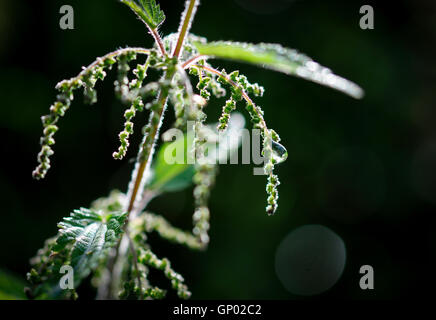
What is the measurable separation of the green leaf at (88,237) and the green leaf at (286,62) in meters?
0.50

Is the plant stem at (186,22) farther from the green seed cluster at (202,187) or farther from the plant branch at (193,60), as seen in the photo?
the green seed cluster at (202,187)

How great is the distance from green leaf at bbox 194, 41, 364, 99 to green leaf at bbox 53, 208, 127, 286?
0.50m

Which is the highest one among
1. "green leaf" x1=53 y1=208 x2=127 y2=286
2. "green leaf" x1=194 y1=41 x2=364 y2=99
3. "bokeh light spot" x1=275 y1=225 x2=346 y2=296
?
"green leaf" x1=194 y1=41 x2=364 y2=99

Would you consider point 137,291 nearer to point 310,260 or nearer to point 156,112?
point 156,112

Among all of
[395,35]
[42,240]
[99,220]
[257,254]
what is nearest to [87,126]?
[42,240]

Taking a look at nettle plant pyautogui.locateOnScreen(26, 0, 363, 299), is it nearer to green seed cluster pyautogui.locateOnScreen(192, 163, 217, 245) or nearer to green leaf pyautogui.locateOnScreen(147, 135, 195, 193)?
green seed cluster pyautogui.locateOnScreen(192, 163, 217, 245)

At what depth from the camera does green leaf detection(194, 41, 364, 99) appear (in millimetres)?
810

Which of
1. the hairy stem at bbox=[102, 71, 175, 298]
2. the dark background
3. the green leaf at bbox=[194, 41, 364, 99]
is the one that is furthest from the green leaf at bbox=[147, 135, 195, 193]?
the dark background

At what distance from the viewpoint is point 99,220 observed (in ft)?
3.63

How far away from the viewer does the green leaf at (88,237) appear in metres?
0.88

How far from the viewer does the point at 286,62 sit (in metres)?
0.82

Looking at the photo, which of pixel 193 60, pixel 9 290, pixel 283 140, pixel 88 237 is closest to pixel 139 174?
pixel 88 237
